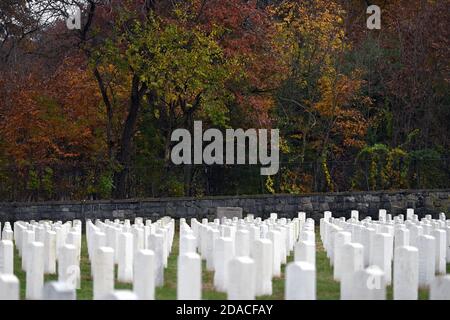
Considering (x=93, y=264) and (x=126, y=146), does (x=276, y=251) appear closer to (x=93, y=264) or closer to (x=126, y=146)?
(x=93, y=264)

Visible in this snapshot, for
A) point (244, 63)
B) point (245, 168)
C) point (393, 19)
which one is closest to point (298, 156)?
point (245, 168)

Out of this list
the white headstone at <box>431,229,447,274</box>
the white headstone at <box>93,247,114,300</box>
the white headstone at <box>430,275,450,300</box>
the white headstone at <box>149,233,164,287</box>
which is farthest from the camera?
the white headstone at <box>431,229,447,274</box>

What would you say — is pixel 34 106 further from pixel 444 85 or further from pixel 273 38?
pixel 444 85

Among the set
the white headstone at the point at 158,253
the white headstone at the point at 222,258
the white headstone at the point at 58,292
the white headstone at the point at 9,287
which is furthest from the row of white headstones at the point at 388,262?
the white headstone at the point at 9,287

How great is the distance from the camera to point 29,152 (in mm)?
23531

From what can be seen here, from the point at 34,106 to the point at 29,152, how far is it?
1.14 m

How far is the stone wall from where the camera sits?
2170 centimetres

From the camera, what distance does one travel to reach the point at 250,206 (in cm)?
2377

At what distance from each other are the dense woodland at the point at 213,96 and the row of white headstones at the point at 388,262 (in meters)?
9.45

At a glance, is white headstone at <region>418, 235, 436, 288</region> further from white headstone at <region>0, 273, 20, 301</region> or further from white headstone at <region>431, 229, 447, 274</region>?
white headstone at <region>0, 273, 20, 301</region>

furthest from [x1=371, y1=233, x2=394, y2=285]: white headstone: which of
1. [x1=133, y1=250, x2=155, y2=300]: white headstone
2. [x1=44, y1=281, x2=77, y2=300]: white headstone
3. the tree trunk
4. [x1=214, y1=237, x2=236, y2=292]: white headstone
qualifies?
the tree trunk

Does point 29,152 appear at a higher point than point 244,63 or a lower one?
lower

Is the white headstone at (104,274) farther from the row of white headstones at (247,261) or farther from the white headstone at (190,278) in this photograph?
the white headstone at (190,278)

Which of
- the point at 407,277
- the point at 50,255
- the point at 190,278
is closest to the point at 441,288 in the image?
the point at 407,277
